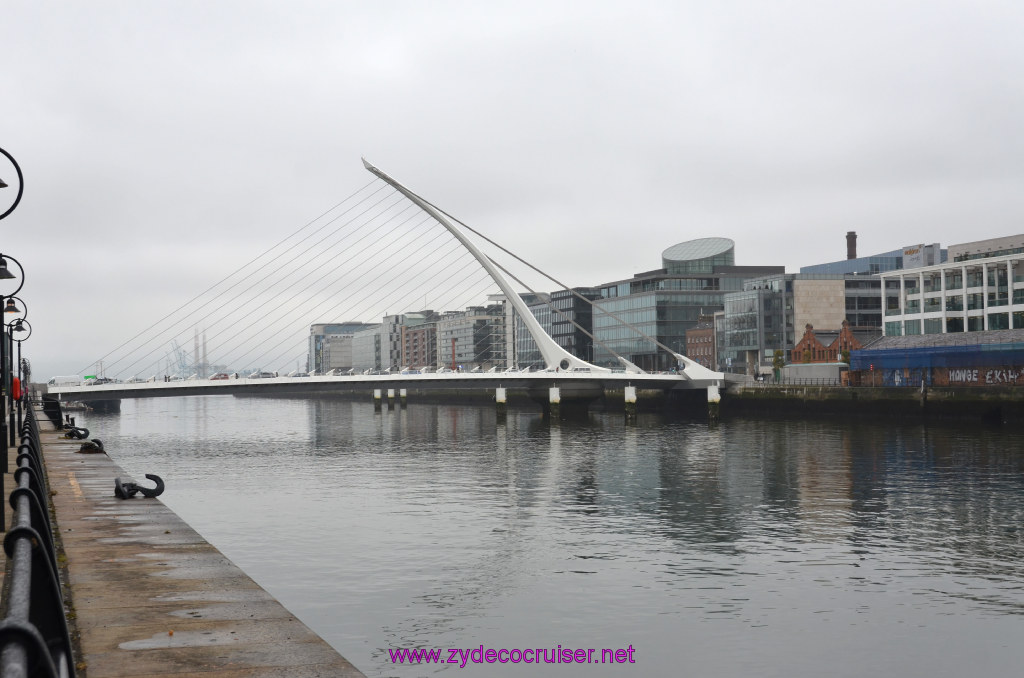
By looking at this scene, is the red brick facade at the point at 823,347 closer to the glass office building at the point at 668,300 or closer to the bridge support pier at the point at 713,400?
the bridge support pier at the point at 713,400

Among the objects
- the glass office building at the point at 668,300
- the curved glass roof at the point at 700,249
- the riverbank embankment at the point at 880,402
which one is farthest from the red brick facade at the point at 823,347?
the curved glass roof at the point at 700,249

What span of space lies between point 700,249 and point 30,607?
629ft

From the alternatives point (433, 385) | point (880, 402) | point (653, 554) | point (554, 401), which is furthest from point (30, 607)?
point (554, 401)

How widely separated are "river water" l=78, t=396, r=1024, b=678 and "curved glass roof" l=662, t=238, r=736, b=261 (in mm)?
137135

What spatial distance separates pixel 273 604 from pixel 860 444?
52.2 meters

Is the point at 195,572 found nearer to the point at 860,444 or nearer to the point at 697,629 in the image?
the point at 697,629

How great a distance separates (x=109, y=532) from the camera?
17.8 metres

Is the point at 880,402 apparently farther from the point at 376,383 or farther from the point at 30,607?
the point at 30,607

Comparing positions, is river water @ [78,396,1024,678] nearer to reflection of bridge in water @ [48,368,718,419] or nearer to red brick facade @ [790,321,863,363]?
reflection of bridge in water @ [48,368,718,419]

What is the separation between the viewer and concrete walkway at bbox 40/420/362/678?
31.7 ft

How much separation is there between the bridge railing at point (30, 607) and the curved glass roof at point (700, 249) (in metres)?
188

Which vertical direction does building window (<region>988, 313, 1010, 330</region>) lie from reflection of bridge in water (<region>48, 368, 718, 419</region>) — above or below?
above

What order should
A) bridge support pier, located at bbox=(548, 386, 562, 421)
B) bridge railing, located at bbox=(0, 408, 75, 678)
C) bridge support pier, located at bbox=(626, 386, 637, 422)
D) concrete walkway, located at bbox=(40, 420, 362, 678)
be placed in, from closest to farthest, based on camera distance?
bridge railing, located at bbox=(0, 408, 75, 678) < concrete walkway, located at bbox=(40, 420, 362, 678) < bridge support pier, located at bbox=(626, 386, 637, 422) < bridge support pier, located at bbox=(548, 386, 562, 421)

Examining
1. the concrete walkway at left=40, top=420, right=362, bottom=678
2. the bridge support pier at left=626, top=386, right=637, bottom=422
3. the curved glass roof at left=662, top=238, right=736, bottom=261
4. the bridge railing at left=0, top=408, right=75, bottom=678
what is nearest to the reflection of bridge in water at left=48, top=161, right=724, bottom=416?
the bridge support pier at left=626, top=386, right=637, bottom=422
